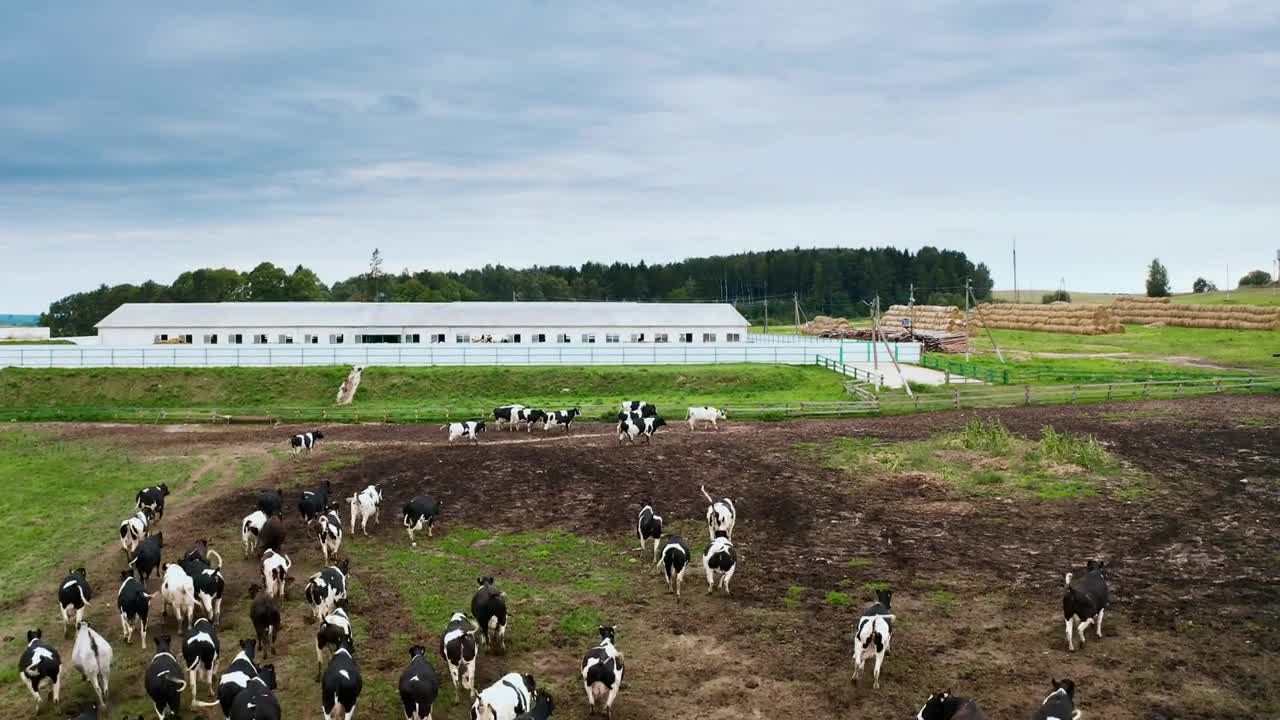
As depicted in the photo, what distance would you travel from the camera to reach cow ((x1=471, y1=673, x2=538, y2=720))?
11461 mm

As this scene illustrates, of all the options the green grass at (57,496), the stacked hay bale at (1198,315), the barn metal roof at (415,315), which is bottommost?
the green grass at (57,496)

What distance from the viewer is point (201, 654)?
13.2 meters

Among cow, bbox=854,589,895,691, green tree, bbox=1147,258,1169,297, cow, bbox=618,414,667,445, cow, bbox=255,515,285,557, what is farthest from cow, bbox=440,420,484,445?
green tree, bbox=1147,258,1169,297

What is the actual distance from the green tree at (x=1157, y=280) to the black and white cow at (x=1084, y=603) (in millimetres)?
137377

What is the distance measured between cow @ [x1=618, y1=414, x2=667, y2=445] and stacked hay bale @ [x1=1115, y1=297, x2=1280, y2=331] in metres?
65.8

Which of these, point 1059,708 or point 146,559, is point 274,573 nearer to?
point 146,559

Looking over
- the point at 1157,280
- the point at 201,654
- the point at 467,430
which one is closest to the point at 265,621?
the point at 201,654

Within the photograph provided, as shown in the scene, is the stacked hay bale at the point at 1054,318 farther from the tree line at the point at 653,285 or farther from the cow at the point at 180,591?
the cow at the point at 180,591

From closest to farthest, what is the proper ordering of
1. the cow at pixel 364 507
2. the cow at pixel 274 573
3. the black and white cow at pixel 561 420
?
the cow at pixel 274 573, the cow at pixel 364 507, the black and white cow at pixel 561 420

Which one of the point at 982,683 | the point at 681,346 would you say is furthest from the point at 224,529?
the point at 681,346

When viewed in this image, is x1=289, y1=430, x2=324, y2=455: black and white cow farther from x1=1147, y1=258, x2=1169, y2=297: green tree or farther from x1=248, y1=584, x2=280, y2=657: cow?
x1=1147, y1=258, x2=1169, y2=297: green tree

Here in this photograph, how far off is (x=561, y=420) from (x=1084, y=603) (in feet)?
91.3

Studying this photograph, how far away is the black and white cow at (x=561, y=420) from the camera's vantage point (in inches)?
1566

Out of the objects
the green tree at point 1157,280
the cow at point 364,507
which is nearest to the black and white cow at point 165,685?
the cow at point 364,507
